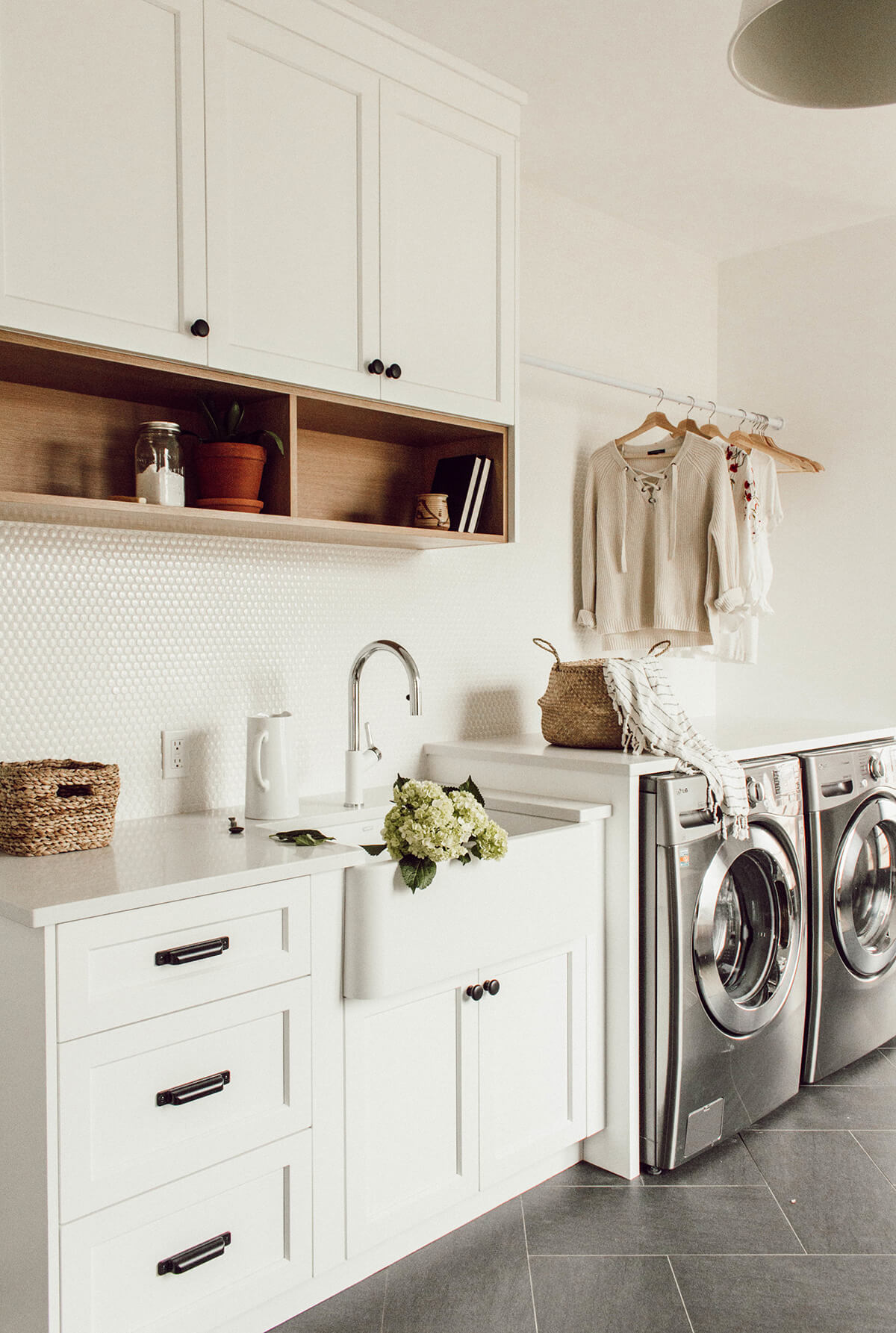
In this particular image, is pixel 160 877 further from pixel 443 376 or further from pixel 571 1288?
pixel 443 376

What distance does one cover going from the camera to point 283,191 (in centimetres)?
202

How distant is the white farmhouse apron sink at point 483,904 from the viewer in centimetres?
184

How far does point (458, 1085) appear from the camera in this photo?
2053 millimetres

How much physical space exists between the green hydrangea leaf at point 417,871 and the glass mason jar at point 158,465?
826mm

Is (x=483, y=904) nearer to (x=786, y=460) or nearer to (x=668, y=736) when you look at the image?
(x=668, y=736)

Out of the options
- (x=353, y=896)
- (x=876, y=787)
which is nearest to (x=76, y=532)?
(x=353, y=896)

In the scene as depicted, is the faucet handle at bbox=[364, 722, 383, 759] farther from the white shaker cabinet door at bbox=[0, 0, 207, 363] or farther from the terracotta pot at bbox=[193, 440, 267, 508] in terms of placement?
the white shaker cabinet door at bbox=[0, 0, 207, 363]

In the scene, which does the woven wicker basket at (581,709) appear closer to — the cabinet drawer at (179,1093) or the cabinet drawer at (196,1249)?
the cabinet drawer at (179,1093)

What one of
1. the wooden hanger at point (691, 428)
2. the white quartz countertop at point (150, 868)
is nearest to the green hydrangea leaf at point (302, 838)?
the white quartz countertop at point (150, 868)

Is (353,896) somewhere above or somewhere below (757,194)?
below

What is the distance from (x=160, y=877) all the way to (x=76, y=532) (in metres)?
0.83

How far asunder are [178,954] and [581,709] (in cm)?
132

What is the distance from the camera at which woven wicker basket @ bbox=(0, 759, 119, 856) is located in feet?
5.79

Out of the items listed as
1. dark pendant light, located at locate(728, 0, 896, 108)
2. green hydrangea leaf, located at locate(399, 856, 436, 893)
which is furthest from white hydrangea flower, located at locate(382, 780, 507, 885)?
dark pendant light, located at locate(728, 0, 896, 108)
